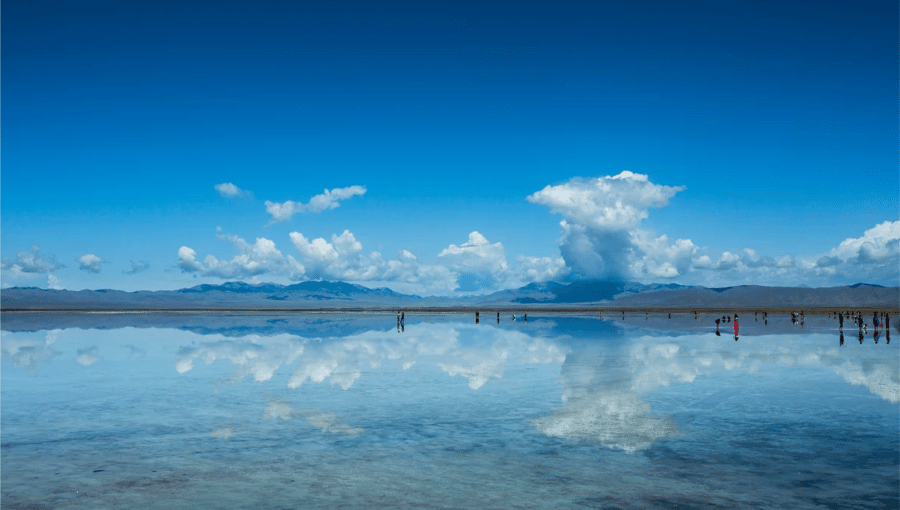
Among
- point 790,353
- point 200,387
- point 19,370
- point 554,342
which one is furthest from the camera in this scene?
point 554,342

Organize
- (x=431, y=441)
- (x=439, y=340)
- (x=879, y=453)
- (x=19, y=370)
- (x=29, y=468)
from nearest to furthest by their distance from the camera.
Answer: (x=29, y=468)
(x=879, y=453)
(x=431, y=441)
(x=19, y=370)
(x=439, y=340)

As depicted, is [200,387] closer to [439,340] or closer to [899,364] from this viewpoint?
[439,340]

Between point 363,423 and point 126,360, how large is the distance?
22041 mm

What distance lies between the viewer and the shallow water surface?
12.2 m

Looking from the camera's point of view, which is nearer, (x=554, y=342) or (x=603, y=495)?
(x=603, y=495)

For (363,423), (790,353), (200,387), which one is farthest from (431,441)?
(790,353)

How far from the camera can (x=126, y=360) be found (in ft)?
115

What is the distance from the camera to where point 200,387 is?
25.0m

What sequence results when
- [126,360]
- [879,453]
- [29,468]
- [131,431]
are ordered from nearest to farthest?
[29,468] → [879,453] → [131,431] → [126,360]

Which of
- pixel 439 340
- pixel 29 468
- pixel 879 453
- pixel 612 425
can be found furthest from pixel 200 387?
pixel 439 340

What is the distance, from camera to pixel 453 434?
1695 centimetres

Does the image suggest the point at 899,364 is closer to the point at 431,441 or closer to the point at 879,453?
the point at 879,453

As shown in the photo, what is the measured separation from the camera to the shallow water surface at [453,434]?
40.1 ft

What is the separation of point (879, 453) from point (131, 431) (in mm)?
17931
